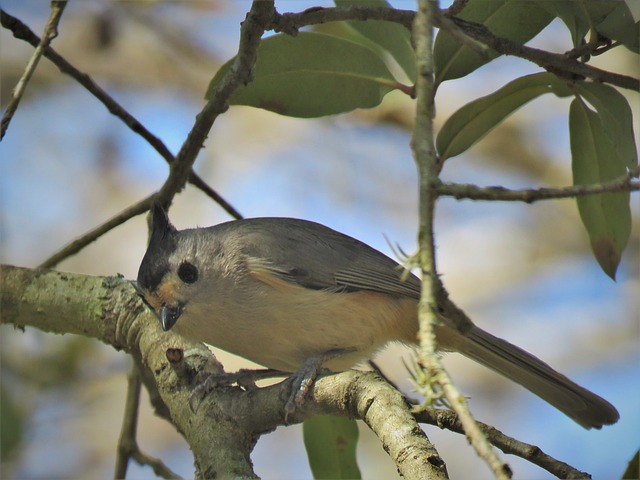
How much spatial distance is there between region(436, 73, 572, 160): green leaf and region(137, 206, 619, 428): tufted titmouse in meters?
0.68

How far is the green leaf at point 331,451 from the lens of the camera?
285 centimetres

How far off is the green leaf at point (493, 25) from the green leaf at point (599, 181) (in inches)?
11.1

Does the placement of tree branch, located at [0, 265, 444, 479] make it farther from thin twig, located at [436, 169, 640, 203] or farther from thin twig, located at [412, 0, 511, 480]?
thin twig, located at [436, 169, 640, 203]

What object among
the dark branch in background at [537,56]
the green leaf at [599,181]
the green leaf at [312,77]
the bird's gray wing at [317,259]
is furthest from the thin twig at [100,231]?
the green leaf at [599,181]

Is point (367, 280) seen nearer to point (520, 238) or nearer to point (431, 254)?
point (431, 254)

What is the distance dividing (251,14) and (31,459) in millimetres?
3338

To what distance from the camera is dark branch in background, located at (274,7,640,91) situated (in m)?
2.26

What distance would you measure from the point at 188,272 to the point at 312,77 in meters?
0.93

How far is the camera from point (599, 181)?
2.59 metres

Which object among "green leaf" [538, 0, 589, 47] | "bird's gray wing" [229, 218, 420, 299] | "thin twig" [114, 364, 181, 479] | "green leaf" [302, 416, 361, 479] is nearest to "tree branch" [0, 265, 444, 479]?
"thin twig" [114, 364, 181, 479]

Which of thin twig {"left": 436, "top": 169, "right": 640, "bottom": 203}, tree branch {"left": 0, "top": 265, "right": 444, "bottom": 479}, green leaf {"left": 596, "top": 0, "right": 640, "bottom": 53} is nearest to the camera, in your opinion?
thin twig {"left": 436, "top": 169, "right": 640, "bottom": 203}

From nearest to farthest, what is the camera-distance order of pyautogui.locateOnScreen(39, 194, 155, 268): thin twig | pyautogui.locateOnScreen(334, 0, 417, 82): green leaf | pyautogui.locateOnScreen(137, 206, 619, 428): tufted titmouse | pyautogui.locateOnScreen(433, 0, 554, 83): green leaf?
pyautogui.locateOnScreen(433, 0, 554, 83): green leaf < pyautogui.locateOnScreen(334, 0, 417, 82): green leaf < pyautogui.locateOnScreen(137, 206, 619, 428): tufted titmouse < pyautogui.locateOnScreen(39, 194, 155, 268): thin twig

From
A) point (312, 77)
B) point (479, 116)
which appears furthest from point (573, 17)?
point (312, 77)

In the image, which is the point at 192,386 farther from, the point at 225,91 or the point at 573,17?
the point at 573,17
